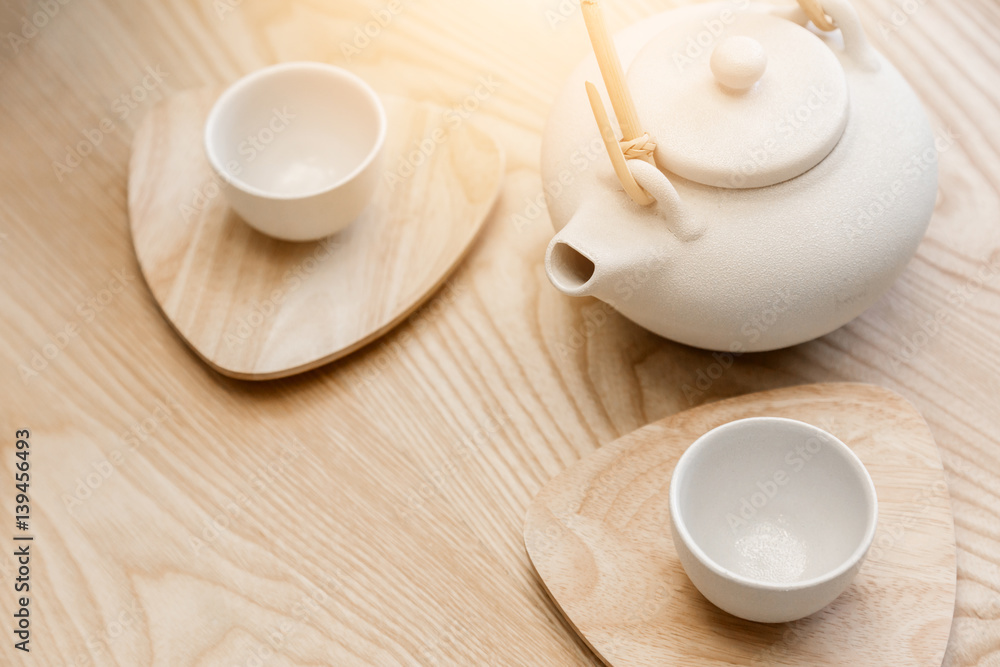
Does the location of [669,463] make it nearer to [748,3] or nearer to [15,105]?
[748,3]

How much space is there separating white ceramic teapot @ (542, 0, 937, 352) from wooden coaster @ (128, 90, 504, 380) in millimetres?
230

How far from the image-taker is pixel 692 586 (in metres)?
0.81

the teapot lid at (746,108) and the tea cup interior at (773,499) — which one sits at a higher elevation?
the teapot lid at (746,108)

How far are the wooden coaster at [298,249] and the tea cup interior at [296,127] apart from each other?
0.05 metres

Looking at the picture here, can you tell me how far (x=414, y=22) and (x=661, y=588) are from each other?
2.61ft

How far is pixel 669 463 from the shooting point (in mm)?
878

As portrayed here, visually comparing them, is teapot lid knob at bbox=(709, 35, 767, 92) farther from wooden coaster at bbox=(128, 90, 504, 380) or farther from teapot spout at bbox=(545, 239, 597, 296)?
wooden coaster at bbox=(128, 90, 504, 380)

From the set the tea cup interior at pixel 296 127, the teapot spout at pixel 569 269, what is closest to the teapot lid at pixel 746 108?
the teapot spout at pixel 569 269

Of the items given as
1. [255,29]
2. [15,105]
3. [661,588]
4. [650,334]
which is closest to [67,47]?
[15,105]

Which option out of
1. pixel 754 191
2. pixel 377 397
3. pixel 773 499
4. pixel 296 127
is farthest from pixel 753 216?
pixel 296 127

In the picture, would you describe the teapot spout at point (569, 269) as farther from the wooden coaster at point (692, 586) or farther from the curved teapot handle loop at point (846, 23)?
the curved teapot handle loop at point (846, 23)

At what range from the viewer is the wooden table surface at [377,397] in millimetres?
845

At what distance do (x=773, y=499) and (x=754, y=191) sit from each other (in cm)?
27

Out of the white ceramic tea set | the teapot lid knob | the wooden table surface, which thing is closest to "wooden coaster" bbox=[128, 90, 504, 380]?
the wooden table surface
